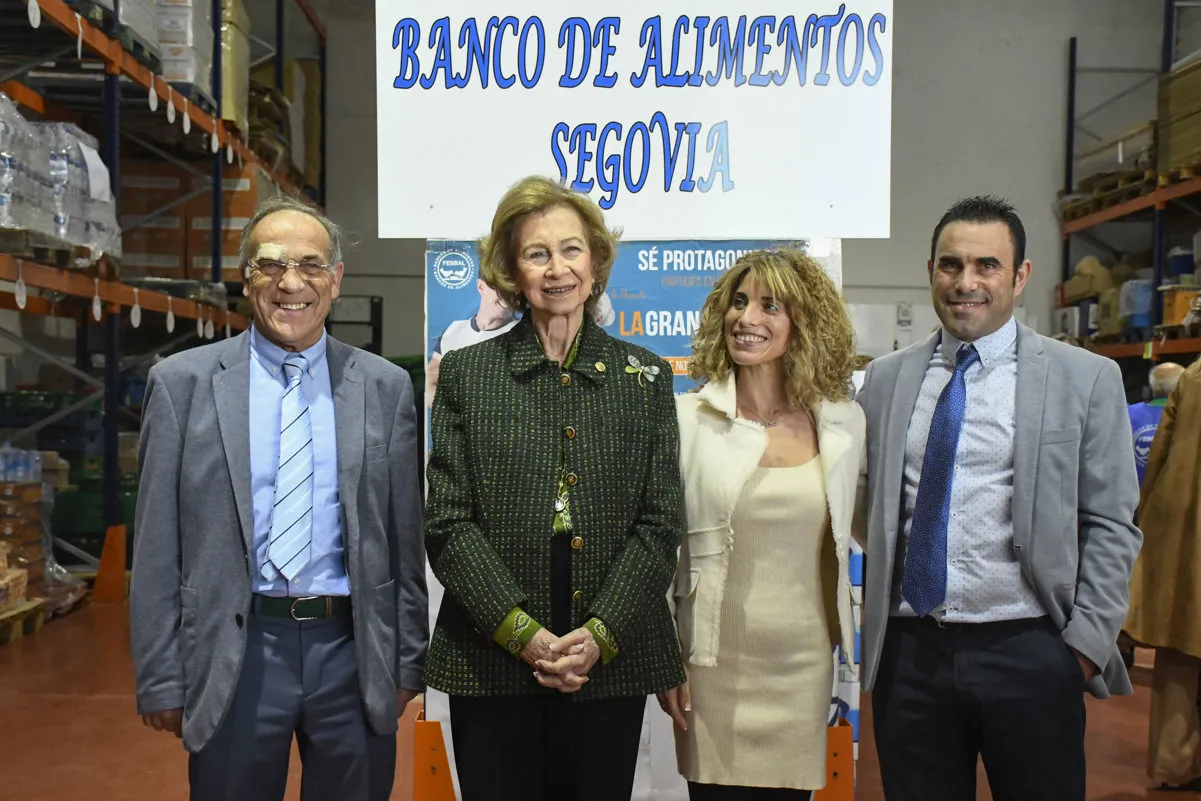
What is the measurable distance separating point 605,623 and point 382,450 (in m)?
0.59

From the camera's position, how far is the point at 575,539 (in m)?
1.76

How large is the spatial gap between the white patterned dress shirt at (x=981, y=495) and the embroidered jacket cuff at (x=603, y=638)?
729mm

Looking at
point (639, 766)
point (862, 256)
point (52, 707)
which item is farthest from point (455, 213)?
point (862, 256)

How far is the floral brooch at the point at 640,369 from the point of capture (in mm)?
1904

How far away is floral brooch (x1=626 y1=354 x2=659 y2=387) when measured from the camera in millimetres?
1904

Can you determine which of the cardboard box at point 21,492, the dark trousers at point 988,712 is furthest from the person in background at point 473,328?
the cardboard box at point 21,492

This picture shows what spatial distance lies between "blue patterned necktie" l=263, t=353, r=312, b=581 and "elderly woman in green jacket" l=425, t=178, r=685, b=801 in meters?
0.26

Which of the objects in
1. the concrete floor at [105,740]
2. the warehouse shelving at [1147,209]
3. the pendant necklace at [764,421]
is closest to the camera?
the pendant necklace at [764,421]

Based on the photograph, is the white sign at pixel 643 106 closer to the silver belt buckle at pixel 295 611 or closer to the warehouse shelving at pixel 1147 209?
the silver belt buckle at pixel 295 611

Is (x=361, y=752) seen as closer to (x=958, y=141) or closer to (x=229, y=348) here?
(x=229, y=348)

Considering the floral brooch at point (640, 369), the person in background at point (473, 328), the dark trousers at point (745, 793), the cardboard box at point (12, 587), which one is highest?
the person in background at point (473, 328)

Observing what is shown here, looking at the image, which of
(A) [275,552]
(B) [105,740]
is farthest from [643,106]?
(B) [105,740]

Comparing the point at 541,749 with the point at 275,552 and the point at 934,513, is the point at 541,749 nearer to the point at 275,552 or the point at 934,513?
the point at 275,552

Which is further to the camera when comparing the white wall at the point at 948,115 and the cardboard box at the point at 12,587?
the white wall at the point at 948,115
